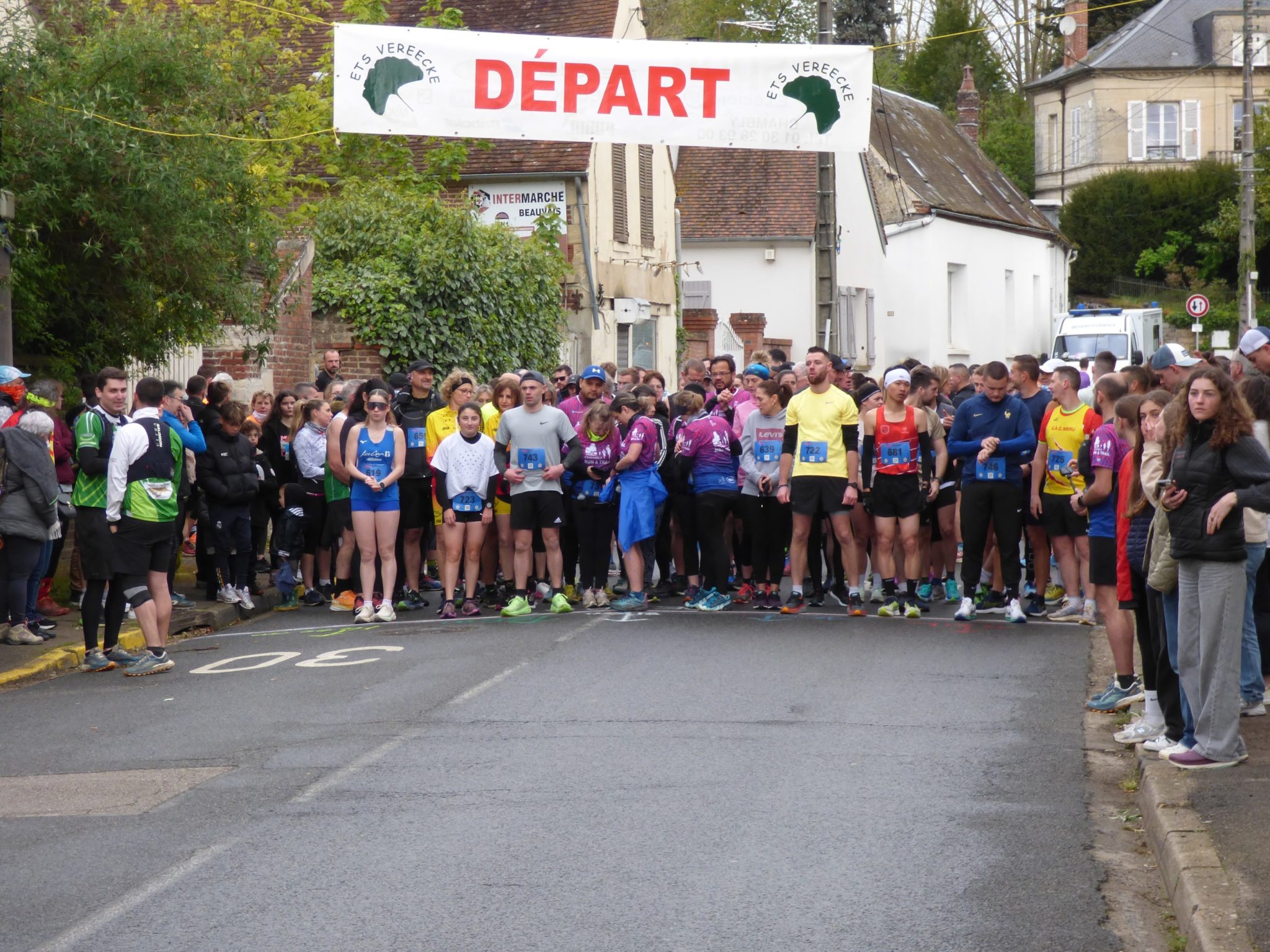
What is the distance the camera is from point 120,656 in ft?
A: 37.1

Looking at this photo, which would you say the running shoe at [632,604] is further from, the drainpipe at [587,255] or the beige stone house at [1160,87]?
the beige stone house at [1160,87]

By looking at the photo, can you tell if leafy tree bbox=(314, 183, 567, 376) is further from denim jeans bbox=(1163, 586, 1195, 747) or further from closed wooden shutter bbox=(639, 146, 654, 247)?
denim jeans bbox=(1163, 586, 1195, 747)

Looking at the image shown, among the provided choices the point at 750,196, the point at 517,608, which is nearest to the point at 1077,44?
the point at 750,196

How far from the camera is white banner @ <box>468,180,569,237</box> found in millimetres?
27625

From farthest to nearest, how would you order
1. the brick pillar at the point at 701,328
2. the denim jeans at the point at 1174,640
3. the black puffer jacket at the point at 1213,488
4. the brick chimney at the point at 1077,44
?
the brick chimney at the point at 1077,44 < the brick pillar at the point at 701,328 < the denim jeans at the point at 1174,640 < the black puffer jacket at the point at 1213,488

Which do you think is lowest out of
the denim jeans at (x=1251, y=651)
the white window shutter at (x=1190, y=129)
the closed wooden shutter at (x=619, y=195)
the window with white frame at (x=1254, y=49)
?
the denim jeans at (x=1251, y=651)

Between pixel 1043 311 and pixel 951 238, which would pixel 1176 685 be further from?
pixel 1043 311

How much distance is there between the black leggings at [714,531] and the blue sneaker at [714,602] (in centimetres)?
6

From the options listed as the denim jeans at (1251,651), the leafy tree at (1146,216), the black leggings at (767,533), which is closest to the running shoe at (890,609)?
the black leggings at (767,533)

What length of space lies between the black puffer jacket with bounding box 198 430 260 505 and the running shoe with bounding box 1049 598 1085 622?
6653 mm

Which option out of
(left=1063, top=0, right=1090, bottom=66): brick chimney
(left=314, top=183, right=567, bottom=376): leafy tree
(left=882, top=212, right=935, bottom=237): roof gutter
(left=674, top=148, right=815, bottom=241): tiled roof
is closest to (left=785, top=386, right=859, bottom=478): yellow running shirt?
(left=314, top=183, right=567, bottom=376): leafy tree

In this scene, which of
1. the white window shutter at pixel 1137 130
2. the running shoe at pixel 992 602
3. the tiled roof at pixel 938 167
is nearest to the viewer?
the running shoe at pixel 992 602

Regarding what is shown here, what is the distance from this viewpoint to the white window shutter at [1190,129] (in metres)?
64.9

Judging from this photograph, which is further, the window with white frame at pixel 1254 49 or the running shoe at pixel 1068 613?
the window with white frame at pixel 1254 49
